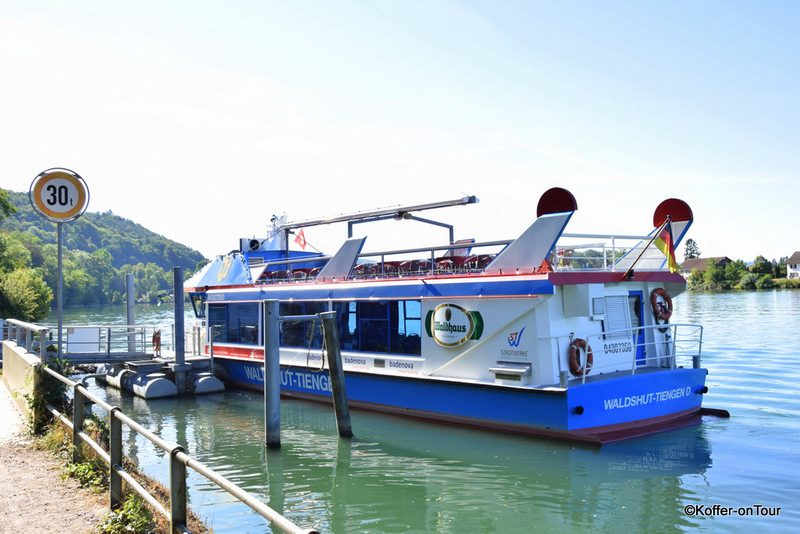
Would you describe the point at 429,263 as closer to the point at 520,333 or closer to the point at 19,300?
the point at 520,333

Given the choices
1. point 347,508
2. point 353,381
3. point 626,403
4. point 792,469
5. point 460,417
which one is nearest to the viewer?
point 347,508

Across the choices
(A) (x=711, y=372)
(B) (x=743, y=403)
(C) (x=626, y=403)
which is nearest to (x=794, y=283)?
(A) (x=711, y=372)

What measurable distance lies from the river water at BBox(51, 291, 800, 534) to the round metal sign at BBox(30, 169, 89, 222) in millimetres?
4219

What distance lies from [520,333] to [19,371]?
27.3ft

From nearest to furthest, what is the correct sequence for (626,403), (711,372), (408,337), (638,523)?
(638,523), (626,403), (408,337), (711,372)

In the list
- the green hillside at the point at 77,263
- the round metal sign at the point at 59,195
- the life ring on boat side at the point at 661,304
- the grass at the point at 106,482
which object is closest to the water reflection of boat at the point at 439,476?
the grass at the point at 106,482

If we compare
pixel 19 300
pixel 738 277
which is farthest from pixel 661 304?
pixel 738 277

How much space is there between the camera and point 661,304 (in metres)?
12.7

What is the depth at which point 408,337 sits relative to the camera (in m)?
13.3

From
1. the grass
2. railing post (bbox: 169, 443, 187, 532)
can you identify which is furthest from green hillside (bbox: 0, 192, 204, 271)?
railing post (bbox: 169, 443, 187, 532)

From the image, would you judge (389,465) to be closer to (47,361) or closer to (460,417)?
(460,417)

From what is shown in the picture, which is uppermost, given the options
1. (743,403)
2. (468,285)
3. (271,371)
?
(468,285)

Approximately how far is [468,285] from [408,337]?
202 cm

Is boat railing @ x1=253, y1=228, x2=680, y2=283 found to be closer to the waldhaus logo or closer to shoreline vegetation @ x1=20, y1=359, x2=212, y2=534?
the waldhaus logo
